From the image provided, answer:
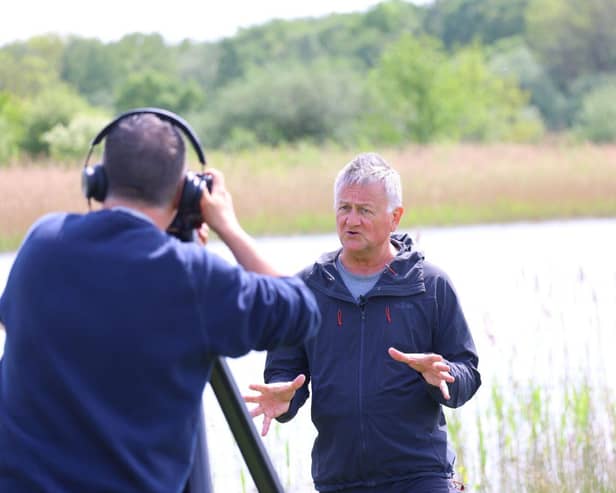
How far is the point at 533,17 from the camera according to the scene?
248 ft

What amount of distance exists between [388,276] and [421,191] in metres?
18.3

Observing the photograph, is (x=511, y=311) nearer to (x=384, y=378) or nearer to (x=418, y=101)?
(x=384, y=378)

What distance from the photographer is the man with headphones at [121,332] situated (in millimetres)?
2094

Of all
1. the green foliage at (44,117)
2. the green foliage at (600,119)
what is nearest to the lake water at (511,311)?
the green foliage at (44,117)

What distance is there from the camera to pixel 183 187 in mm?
2250

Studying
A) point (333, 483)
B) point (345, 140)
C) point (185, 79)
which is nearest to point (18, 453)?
point (333, 483)

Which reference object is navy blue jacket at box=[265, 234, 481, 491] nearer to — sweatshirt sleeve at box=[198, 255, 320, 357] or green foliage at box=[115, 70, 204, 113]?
sweatshirt sleeve at box=[198, 255, 320, 357]

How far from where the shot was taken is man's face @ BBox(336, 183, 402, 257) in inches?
137

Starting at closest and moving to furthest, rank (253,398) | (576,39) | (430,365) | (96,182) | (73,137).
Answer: (96,182) < (430,365) < (253,398) < (73,137) < (576,39)

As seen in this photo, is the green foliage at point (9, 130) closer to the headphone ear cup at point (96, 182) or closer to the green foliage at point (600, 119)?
the green foliage at point (600, 119)

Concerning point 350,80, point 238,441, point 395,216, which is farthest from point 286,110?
point 238,441

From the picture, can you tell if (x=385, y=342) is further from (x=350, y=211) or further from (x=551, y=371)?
(x=551, y=371)

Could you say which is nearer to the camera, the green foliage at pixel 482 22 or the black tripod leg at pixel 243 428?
the black tripod leg at pixel 243 428

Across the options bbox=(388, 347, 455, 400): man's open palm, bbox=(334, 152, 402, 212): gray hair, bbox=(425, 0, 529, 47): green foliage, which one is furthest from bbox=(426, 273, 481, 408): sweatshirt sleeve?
bbox=(425, 0, 529, 47): green foliage
